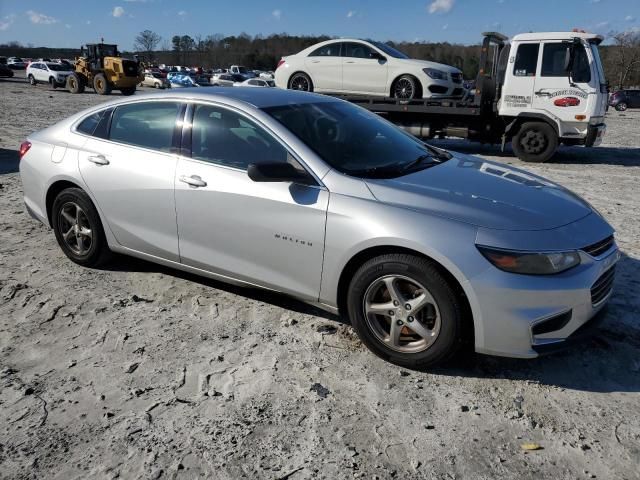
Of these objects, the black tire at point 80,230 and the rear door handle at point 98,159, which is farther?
the black tire at point 80,230

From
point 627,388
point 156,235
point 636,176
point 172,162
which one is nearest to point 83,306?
point 156,235

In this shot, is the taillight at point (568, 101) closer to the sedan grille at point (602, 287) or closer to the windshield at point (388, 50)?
the windshield at point (388, 50)

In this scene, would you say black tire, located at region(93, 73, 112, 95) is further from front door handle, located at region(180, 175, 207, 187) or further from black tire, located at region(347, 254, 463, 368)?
black tire, located at region(347, 254, 463, 368)

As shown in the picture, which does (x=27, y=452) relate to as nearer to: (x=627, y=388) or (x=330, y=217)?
(x=330, y=217)

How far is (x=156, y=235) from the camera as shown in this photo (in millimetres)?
4027

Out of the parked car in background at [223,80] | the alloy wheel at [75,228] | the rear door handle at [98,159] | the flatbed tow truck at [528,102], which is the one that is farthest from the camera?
the parked car in background at [223,80]

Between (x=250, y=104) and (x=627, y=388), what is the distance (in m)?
3.00

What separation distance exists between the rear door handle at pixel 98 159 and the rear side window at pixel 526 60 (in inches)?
355

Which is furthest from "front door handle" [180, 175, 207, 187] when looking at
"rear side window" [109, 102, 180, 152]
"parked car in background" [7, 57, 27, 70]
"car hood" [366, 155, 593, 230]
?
"parked car in background" [7, 57, 27, 70]

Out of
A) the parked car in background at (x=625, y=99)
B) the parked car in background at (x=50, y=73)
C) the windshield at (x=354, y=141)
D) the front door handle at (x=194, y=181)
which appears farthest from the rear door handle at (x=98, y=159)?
the parked car in background at (x=625, y=99)

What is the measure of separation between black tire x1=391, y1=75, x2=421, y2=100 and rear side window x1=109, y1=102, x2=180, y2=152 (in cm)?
903

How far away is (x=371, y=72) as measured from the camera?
12492 millimetres

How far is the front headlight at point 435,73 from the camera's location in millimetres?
12102

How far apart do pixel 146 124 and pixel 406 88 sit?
9.29m
